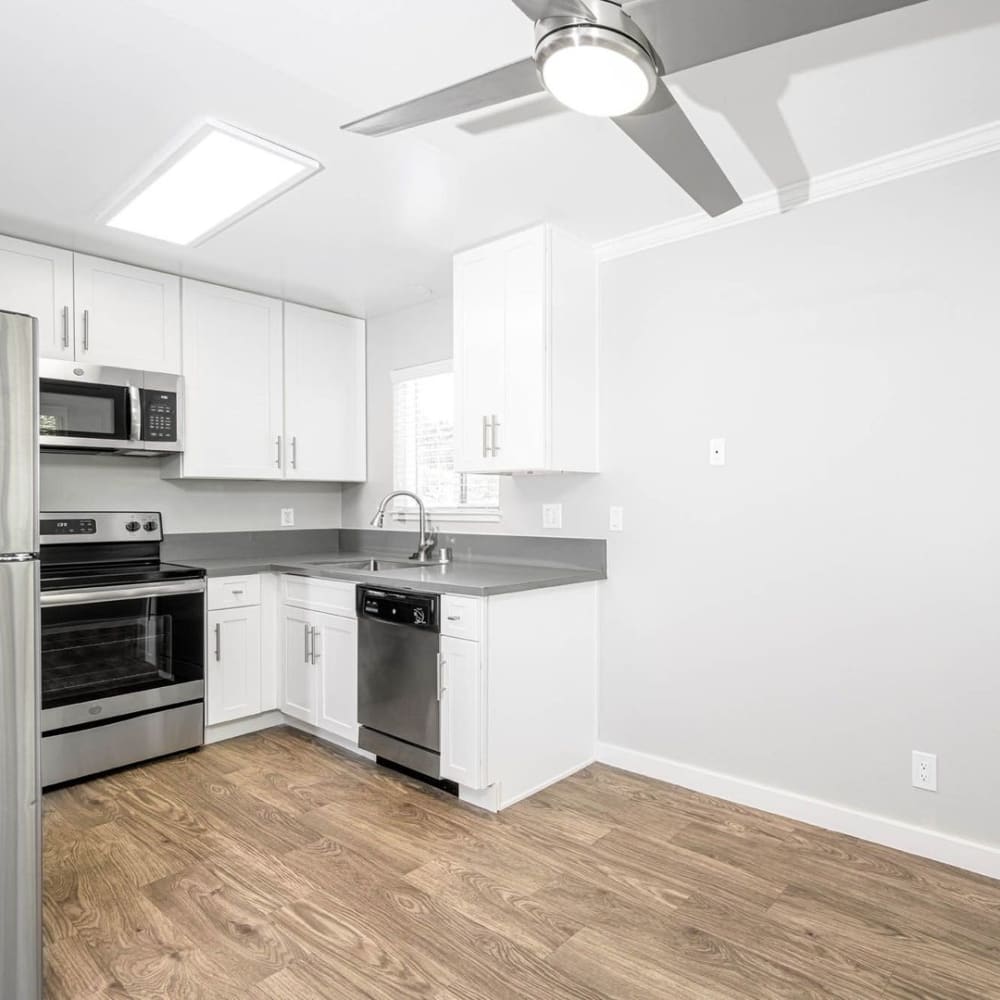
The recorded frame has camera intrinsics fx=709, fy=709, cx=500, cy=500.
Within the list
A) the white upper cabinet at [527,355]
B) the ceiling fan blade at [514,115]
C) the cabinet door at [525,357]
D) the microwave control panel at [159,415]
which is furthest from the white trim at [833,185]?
the microwave control panel at [159,415]

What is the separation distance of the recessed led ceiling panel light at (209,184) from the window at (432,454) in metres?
1.44

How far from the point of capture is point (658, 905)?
2146 millimetres

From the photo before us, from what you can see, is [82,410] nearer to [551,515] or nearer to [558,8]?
[551,515]

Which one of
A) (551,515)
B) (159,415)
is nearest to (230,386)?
(159,415)

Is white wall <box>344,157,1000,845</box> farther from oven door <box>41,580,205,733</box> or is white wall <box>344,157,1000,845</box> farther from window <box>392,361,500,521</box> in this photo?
oven door <box>41,580,205,733</box>

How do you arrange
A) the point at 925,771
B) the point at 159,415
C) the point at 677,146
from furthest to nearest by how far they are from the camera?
the point at 159,415, the point at 925,771, the point at 677,146

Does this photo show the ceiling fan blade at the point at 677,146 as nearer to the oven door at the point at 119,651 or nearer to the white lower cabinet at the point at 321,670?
the white lower cabinet at the point at 321,670

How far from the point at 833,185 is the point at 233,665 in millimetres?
3398

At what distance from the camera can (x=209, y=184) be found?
2656 millimetres

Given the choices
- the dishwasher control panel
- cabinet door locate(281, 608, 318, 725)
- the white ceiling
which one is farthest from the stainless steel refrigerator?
cabinet door locate(281, 608, 318, 725)

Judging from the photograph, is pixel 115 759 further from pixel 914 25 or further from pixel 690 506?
pixel 914 25

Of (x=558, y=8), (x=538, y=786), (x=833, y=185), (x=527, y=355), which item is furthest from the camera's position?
(x=527, y=355)

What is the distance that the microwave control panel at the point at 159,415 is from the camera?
137 inches

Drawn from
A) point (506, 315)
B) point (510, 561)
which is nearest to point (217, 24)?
point (506, 315)
